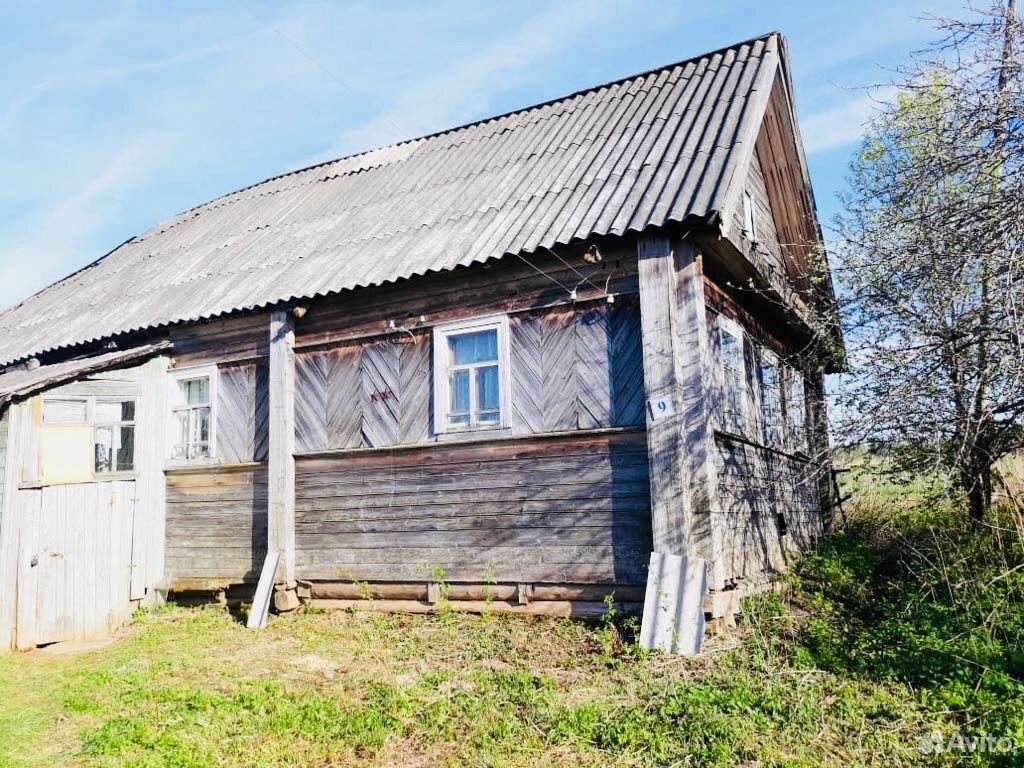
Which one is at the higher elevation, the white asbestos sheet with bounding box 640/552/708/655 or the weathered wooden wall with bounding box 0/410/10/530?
the weathered wooden wall with bounding box 0/410/10/530

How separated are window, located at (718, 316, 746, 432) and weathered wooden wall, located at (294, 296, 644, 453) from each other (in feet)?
4.95

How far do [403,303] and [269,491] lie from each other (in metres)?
2.88

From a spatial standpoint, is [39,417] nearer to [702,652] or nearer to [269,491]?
[269,491]

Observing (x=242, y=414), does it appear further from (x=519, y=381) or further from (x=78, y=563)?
(x=519, y=381)

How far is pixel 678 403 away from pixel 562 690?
2851 mm

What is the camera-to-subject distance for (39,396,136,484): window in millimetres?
9469

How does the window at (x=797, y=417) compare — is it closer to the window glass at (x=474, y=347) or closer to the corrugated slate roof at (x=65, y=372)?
the window glass at (x=474, y=347)

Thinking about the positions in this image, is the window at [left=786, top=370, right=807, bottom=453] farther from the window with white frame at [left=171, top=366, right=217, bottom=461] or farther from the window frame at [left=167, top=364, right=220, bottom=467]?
the window with white frame at [left=171, top=366, right=217, bottom=461]

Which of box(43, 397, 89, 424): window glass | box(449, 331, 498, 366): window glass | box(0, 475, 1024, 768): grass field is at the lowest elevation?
box(0, 475, 1024, 768): grass field

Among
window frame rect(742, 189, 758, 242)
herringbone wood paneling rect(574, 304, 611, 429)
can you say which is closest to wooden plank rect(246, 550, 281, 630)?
herringbone wood paneling rect(574, 304, 611, 429)

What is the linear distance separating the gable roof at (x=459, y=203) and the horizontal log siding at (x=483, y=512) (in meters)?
2.14

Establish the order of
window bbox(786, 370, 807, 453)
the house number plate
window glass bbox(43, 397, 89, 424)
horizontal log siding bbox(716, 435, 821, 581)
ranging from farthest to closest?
window bbox(786, 370, 807, 453) → window glass bbox(43, 397, 89, 424) → horizontal log siding bbox(716, 435, 821, 581) → the house number plate

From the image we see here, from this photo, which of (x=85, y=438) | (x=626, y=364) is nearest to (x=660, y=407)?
(x=626, y=364)

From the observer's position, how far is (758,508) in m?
9.32
